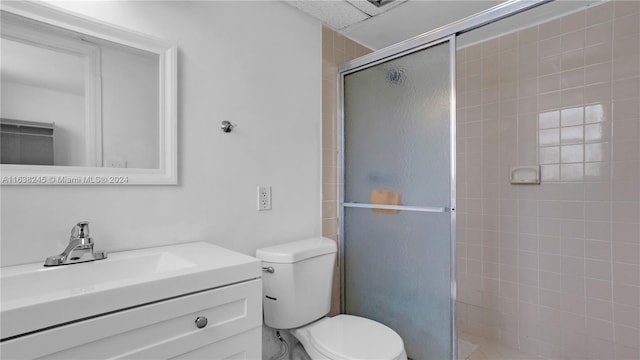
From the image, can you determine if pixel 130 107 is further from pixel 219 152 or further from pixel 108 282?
pixel 108 282

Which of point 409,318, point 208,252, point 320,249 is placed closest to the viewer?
point 208,252

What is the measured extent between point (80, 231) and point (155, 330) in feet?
1.52

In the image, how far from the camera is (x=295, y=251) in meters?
1.49

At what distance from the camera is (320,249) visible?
1602 millimetres

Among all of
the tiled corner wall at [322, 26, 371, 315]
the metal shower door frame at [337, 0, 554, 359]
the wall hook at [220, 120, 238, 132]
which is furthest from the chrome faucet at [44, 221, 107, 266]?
the metal shower door frame at [337, 0, 554, 359]

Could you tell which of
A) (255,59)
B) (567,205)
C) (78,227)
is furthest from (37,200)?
(567,205)

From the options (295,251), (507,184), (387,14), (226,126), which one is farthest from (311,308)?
(387,14)

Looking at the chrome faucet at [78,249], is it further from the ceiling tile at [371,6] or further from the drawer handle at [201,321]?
the ceiling tile at [371,6]

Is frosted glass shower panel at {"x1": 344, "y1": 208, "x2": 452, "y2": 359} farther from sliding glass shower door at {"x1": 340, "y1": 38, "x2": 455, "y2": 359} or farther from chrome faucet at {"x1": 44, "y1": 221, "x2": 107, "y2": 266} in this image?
chrome faucet at {"x1": 44, "y1": 221, "x2": 107, "y2": 266}

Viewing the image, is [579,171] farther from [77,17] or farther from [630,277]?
[77,17]

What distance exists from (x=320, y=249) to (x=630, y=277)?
1738 millimetres

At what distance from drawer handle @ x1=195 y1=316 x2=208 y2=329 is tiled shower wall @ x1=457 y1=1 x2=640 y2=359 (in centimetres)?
208

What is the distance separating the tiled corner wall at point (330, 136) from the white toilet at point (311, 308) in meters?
0.39

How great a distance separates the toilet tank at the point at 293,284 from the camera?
4.82ft
